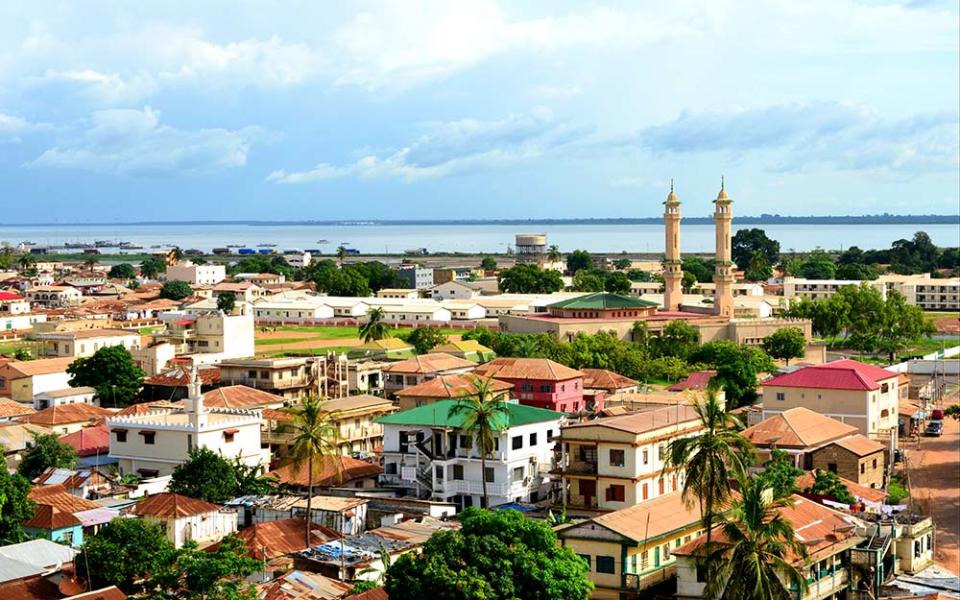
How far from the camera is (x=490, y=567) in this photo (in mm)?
23484

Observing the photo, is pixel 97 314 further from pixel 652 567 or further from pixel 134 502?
pixel 652 567

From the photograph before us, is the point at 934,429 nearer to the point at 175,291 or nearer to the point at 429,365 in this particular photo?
the point at 429,365

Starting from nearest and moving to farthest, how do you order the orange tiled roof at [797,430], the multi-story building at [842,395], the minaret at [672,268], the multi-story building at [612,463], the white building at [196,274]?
1. the multi-story building at [612,463]
2. the orange tiled roof at [797,430]
3. the multi-story building at [842,395]
4. the minaret at [672,268]
5. the white building at [196,274]

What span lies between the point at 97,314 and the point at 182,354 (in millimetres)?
25434

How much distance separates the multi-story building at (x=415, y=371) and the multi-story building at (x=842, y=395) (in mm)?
10965

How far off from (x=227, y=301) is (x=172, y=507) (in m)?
63.2

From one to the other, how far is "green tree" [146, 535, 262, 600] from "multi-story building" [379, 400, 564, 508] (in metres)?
8.27

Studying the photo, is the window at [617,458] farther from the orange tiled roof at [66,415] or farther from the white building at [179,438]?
the orange tiled roof at [66,415]

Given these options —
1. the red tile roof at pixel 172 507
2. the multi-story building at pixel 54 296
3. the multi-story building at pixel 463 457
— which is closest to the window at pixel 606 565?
the multi-story building at pixel 463 457

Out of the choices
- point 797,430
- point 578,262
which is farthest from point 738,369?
point 578,262

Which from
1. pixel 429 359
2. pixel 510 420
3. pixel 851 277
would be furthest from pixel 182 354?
pixel 851 277

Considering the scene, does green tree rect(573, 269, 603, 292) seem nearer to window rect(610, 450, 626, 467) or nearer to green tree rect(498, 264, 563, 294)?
green tree rect(498, 264, 563, 294)

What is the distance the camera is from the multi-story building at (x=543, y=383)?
4456cm

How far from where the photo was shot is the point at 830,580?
26.8m
